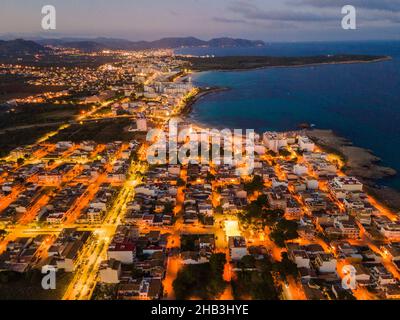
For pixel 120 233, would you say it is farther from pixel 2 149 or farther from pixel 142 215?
pixel 2 149

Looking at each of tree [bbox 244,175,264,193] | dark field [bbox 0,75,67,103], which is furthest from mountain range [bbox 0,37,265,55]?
tree [bbox 244,175,264,193]

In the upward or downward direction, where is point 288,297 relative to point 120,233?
downward

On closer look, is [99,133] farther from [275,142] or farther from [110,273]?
[110,273]

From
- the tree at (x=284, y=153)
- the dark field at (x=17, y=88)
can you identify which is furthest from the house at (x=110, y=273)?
the dark field at (x=17, y=88)

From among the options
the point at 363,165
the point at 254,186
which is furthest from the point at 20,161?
the point at 363,165

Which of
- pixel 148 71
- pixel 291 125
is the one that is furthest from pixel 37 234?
pixel 148 71

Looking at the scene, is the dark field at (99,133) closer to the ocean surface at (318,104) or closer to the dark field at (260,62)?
the ocean surface at (318,104)
